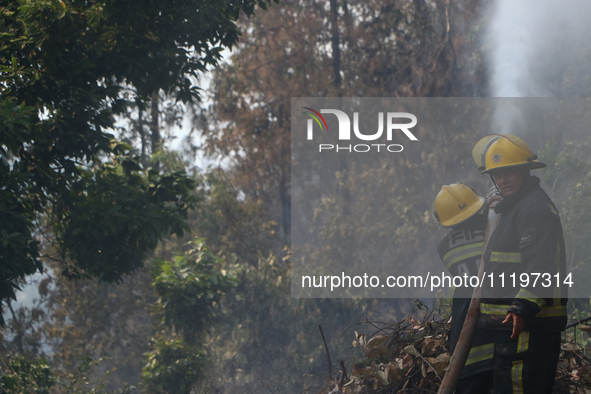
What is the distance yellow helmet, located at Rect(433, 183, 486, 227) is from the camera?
363cm

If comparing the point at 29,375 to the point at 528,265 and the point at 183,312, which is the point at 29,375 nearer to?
the point at 183,312

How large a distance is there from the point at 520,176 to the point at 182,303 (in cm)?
809

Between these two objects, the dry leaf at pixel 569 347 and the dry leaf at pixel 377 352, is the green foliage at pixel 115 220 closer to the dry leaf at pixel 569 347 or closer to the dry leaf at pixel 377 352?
the dry leaf at pixel 377 352

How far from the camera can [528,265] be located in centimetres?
301

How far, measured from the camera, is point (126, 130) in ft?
64.4

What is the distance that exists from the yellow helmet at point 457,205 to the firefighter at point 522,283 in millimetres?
294

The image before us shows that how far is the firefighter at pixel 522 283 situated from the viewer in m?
2.98

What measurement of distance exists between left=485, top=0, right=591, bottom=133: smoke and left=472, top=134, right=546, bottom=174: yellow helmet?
31.7 ft

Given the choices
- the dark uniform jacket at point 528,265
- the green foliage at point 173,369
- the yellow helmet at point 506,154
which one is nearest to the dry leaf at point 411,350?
the dark uniform jacket at point 528,265

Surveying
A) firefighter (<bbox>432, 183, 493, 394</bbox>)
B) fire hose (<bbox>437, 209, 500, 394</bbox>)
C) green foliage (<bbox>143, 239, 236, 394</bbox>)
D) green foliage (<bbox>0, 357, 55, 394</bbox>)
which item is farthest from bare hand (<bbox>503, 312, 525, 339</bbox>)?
green foliage (<bbox>143, 239, 236, 394</bbox>)

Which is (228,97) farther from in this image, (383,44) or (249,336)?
(249,336)

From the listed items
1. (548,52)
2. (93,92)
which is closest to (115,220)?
(93,92)

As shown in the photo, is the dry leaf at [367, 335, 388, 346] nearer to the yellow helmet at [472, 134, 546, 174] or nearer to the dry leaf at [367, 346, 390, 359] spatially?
the dry leaf at [367, 346, 390, 359]

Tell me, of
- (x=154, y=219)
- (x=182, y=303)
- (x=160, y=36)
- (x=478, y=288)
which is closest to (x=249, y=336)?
(x=182, y=303)
